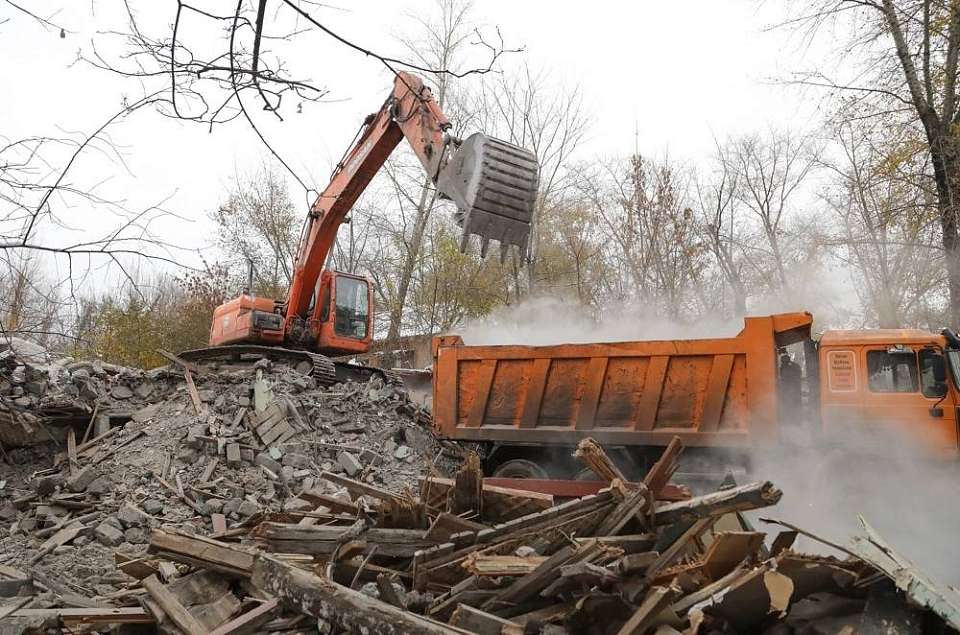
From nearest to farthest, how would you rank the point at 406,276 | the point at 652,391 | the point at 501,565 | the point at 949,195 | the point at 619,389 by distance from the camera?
the point at 501,565 → the point at 652,391 → the point at 619,389 → the point at 949,195 → the point at 406,276

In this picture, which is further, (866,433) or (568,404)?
(568,404)

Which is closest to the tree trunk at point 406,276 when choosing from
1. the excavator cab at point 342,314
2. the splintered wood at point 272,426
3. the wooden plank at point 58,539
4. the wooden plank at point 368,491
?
the excavator cab at point 342,314

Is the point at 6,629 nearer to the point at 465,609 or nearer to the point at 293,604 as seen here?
the point at 293,604

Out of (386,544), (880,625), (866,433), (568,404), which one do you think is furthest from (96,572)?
(866,433)

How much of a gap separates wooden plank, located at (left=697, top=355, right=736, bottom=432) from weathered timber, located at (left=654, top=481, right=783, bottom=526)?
15.1 feet

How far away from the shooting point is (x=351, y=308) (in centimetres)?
1391

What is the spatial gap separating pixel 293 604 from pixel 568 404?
590 cm

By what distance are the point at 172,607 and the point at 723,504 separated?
2760 millimetres

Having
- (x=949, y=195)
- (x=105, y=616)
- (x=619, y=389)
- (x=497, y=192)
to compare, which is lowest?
(x=105, y=616)

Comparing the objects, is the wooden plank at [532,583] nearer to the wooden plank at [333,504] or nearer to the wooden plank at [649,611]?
the wooden plank at [649,611]

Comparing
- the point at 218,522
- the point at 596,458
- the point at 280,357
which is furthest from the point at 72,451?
the point at 596,458

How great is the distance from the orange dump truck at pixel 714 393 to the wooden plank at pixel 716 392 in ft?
0.04

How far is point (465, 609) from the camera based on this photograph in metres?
3.13

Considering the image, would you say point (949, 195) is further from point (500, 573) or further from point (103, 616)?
point (103, 616)
